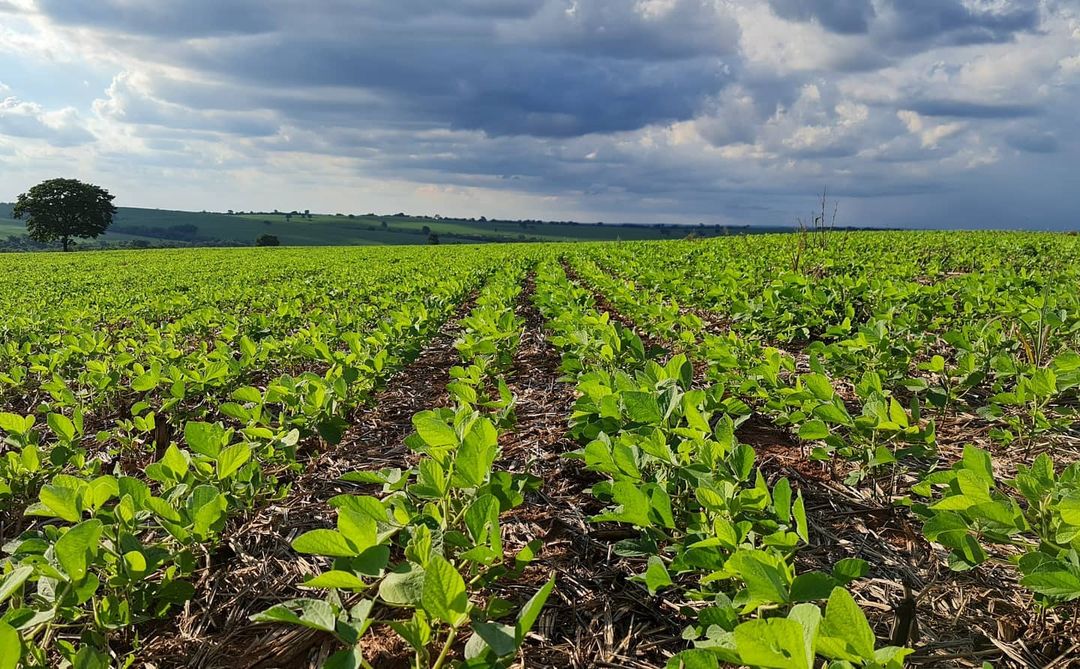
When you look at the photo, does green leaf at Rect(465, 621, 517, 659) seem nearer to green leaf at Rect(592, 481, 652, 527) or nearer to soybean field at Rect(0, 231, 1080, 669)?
soybean field at Rect(0, 231, 1080, 669)

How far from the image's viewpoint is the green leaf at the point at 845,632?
1.10 meters

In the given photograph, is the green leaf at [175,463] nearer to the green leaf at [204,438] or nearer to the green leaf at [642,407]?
the green leaf at [204,438]

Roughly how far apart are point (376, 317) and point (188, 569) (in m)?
6.04

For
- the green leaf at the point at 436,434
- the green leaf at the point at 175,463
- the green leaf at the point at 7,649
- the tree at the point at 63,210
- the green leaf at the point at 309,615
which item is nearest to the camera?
the green leaf at the point at 7,649

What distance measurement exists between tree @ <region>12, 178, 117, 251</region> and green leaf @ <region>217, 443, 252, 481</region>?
281ft

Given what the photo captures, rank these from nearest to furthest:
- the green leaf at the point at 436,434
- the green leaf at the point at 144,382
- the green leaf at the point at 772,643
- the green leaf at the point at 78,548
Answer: the green leaf at the point at 772,643, the green leaf at the point at 78,548, the green leaf at the point at 436,434, the green leaf at the point at 144,382

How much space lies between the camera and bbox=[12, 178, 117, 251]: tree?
66.9 m

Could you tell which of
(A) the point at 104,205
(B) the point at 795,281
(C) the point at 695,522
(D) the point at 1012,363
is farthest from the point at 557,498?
(A) the point at 104,205

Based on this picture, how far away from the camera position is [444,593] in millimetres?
1304

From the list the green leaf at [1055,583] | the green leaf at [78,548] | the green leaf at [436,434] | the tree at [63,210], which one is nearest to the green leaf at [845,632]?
the green leaf at [1055,583]

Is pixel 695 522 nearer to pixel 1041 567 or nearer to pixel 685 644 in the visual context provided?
pixel 685 644

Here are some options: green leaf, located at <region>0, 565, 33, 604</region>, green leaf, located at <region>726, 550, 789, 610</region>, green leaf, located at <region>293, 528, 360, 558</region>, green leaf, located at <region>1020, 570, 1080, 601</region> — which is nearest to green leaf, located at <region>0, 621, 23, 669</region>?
green leaf, located at <region>0, 565, 33, 604</region>

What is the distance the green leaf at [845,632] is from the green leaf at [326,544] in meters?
1.15

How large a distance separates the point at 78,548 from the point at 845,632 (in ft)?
6.16
